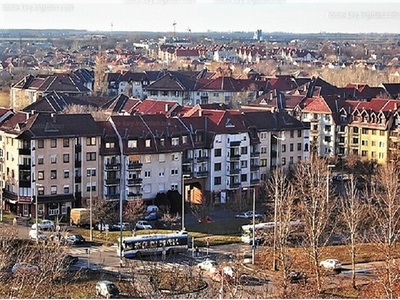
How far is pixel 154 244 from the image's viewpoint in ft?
36.5

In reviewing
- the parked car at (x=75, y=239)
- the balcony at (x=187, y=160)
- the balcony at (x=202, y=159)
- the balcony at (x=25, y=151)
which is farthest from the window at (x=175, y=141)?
the parked car at (x=75, y=239)

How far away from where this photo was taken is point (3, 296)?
300 inches

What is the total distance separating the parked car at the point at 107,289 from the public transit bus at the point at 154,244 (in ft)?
5.74

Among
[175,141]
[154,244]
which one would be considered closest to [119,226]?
[154,244]

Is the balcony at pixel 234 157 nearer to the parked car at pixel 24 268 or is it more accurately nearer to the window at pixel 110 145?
the window at pixel 110 145

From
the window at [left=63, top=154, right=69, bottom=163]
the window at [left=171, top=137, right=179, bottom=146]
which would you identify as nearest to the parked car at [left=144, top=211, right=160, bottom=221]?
the window at [left=171, top=137, right=179, bottom=146]

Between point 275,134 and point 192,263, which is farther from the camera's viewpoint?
point 275,134

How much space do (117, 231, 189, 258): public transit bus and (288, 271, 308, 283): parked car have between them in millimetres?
1972

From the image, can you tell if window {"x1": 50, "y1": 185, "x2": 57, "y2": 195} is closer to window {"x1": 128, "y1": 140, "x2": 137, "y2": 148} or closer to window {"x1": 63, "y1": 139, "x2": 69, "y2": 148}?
window {"x1": 63, "y1": 139, "x2": 69, "y2": 148}

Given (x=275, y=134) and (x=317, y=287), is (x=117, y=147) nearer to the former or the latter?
(x=275, y=134)

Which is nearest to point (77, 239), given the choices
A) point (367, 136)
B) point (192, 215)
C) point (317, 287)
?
point (192, 215)

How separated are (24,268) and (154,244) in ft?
8.69

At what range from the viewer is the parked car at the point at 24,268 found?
8637mm

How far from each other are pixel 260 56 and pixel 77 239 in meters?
38.1
